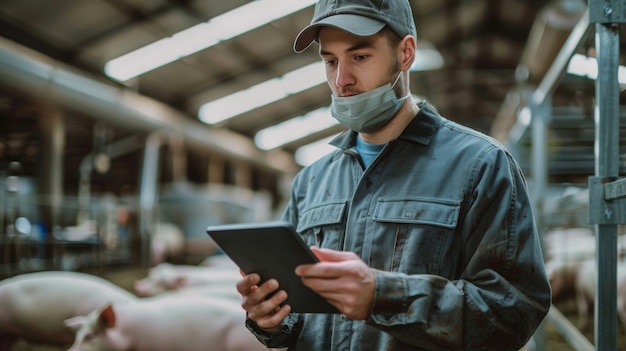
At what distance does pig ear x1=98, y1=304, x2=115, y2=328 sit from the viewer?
253cm

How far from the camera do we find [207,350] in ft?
8.62

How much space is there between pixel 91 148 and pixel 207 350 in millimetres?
5846

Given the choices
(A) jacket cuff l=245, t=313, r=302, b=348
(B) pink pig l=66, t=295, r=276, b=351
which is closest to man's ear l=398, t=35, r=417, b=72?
(A) jacket cuff l=245, t=313, r=302, b=348

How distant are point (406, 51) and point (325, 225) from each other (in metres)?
0.36

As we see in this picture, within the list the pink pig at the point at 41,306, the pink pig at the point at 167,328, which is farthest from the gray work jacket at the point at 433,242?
the pink pig at the point at 41,306

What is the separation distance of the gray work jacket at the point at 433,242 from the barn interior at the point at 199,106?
349 millimetres

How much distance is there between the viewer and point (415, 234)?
108 centimetres

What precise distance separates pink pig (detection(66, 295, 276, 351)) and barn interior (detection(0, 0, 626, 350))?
1304mm

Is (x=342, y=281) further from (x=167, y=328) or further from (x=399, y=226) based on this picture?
(x=167, y=328)

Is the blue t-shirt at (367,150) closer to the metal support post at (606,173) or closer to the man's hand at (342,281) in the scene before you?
the man's hand at (342,281)

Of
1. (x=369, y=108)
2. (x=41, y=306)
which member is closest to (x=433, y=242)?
(x=369, y=108)

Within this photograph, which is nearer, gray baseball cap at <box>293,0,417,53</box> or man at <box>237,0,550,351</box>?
man at <box>237,0,550,351</box>

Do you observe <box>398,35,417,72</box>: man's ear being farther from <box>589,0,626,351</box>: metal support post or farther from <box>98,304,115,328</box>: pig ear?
<box>98,304,115,328</box>: pig ear

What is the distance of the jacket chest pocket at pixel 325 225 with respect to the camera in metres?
1.19
